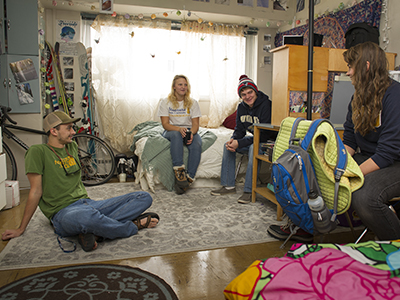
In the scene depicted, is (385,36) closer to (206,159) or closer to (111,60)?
(206,159)

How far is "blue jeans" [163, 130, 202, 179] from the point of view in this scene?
311cm

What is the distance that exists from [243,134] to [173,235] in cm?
135

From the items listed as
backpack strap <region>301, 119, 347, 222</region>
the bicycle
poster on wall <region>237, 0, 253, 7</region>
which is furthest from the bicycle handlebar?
poster on wall <region>237, 0, 253, 7</region>

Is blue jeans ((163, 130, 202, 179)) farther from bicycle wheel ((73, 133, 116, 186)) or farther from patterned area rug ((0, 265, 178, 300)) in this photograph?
patterned area rug ((0, 265, 178, 300))

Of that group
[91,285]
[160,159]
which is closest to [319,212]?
[91,285]

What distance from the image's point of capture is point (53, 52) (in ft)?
12.0

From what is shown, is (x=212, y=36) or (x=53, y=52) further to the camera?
(x=212, y=36)

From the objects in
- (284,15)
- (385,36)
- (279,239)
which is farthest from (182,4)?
(279,239)

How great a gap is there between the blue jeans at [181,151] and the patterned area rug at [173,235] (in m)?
0.38

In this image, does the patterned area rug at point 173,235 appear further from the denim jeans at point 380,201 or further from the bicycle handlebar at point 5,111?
the bicycle handlebar at point 5,111

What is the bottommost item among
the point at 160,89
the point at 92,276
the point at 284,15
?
the point at 92,276

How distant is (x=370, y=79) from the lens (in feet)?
A: 5.37

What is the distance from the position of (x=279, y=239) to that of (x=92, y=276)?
1.13 m

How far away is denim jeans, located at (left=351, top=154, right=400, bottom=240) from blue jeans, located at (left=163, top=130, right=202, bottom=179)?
1.83 meters
